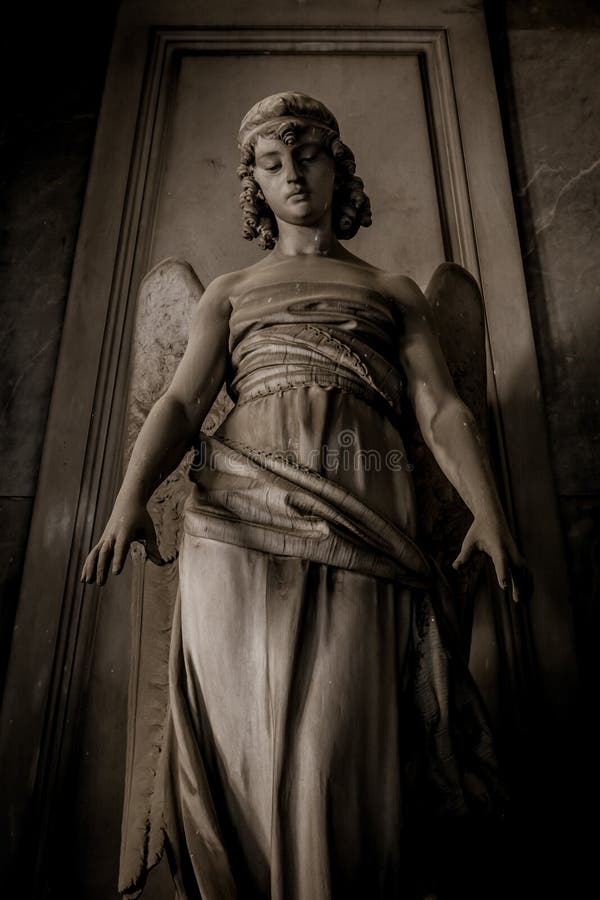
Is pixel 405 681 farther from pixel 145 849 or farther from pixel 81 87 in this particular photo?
pixel 81 87

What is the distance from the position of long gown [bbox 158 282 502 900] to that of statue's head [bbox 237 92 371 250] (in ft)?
2.22

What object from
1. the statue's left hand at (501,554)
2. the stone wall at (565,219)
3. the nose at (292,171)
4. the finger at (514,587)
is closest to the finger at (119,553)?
the statue's left hand at (501,554)

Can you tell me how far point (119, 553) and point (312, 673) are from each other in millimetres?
508

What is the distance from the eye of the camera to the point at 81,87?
4.06 meters

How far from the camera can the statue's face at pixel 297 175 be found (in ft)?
8.30

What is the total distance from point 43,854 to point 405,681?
1365 mm

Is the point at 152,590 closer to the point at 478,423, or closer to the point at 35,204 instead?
the point at 478,423

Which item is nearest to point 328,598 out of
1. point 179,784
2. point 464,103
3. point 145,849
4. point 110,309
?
point 179,784

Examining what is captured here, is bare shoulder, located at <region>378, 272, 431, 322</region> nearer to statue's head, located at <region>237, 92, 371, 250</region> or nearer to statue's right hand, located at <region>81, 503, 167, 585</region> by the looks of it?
statue's head, located at <region>237, 92, 371, 250</region>

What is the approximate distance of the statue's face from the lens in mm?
2529

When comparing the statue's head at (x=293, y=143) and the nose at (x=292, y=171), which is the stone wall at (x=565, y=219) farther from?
the nose at (x=292, y=171)

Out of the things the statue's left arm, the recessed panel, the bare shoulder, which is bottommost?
the statue's left arm

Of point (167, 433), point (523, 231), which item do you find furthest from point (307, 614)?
point (523, 231)

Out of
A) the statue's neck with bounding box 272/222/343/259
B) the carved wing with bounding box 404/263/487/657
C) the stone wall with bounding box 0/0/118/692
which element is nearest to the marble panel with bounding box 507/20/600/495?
the carved wing with bounding box 404/263/487/657
